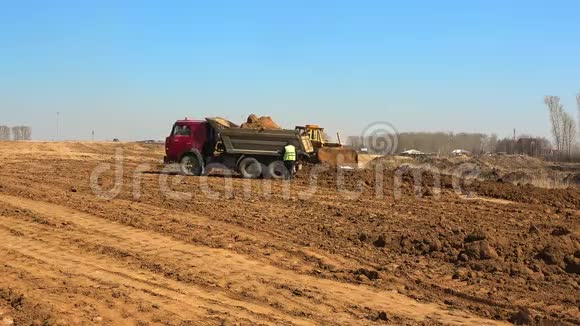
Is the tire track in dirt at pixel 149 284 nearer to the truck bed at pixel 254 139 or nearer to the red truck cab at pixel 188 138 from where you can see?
the truck bed at pixel 254 139

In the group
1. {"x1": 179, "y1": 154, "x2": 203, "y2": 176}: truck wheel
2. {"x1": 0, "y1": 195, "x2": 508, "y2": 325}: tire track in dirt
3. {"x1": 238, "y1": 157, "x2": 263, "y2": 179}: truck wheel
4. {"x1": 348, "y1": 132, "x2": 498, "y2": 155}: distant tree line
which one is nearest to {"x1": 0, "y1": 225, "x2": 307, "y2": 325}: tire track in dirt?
{"x1": 0, "y1": 195, "x2": 508, "y2": 325}: tire track in dirt

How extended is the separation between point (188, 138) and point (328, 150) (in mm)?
6784

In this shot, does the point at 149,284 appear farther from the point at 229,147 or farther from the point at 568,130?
the point at 568,130

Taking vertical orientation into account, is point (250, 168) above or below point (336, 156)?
below

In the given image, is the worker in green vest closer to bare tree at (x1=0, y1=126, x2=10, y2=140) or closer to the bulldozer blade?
the bulldozer blade

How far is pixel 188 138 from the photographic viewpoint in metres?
24.3

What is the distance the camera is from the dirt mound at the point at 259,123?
24361 mm

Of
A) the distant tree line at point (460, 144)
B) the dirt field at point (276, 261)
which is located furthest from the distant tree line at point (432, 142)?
the dirt field at point (276, 261)

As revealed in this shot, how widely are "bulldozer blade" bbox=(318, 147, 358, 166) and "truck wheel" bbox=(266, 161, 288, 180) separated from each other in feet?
12.2

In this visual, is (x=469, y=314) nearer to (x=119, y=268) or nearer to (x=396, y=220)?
(x=119, y=268)

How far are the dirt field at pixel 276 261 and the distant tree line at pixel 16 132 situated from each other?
4237 inches

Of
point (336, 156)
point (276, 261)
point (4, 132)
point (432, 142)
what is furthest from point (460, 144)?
point (4, 132)

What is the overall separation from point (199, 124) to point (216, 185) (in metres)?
4.11

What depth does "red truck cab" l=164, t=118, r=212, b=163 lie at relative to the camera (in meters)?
24.2
